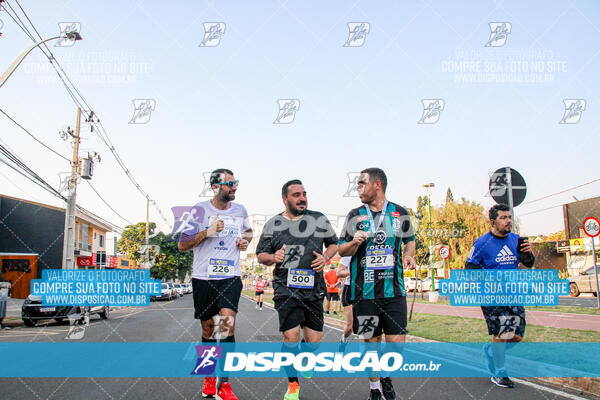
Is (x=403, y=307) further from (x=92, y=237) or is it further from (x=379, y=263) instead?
(x=92, y=237)

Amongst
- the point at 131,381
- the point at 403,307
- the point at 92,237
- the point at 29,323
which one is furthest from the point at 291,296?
the point at 92,237

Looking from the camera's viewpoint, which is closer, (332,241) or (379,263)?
(379,263)

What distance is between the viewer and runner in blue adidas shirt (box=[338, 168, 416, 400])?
4.02m

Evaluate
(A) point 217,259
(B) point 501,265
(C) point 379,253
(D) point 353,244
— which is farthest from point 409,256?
(A) point 217,259

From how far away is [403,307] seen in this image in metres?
4.02

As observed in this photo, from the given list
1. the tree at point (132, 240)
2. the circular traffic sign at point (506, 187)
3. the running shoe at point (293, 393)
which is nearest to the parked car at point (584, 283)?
the circular traffic sign at point (506, 187)

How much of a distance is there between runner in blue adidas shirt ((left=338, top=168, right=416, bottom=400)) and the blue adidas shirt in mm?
1434

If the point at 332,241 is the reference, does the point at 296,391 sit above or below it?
below

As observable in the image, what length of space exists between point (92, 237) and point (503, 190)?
46283 millimetres

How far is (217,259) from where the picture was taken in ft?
15.3

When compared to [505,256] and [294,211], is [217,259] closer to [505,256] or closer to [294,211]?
[294,211]

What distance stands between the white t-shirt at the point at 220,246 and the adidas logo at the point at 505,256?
9.81ft

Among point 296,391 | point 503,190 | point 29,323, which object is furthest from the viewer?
point 29,323

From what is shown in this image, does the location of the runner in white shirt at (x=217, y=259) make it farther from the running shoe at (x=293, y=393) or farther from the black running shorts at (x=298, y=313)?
the running shoe at (x=293, y=393)
